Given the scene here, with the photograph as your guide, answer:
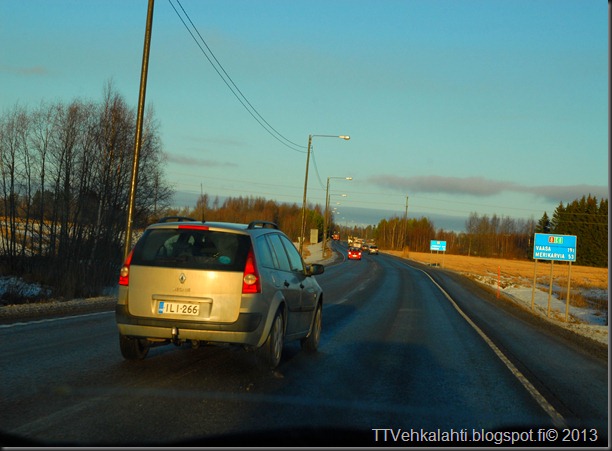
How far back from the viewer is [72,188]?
33.7m

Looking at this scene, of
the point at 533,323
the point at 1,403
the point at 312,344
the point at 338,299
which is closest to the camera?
the point at 1,403

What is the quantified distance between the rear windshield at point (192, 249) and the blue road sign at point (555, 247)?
19.3 meters

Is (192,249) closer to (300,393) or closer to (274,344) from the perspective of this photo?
(274,344)

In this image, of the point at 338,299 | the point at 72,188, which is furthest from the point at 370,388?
the point at 72,188

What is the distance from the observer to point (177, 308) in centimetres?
709

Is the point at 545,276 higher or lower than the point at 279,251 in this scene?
lower

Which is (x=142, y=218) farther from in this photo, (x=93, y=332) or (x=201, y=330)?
(x=201, y=330)

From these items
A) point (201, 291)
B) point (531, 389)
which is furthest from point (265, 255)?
point (531, 389)

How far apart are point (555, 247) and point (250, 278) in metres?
20.1

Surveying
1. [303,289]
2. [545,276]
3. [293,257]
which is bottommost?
[545,276]

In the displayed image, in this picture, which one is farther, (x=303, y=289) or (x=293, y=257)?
(x=293, y=257)

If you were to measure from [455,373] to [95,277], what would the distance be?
17.3 meters

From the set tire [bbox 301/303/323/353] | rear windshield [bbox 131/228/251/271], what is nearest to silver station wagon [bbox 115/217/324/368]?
rear windshield [bbox 131/228/251/271]

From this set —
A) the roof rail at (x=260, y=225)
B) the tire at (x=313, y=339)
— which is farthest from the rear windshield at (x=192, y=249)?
the tire at (x=313, y=339)
